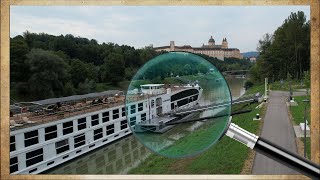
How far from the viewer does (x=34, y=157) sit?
10.9ft

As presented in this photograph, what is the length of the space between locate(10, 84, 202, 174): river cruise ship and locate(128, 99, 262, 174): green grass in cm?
41

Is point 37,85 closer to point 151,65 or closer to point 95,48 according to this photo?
point 95,48

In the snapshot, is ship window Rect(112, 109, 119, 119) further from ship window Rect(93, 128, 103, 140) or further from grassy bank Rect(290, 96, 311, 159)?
grassy bank Rect(290, 96, 311, 159)

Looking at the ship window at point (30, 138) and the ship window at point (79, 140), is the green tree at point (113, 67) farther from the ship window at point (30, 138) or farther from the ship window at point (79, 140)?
the ship window at point (30, 138)

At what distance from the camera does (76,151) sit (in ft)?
11.8

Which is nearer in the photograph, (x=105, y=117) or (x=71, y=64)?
(x=71, y=64)

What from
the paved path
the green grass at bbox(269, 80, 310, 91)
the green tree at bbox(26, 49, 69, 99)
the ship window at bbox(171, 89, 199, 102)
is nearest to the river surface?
the green tree at bbox(26, 49, 69, 99)

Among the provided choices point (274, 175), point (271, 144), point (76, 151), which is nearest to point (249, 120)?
point (274, 175)

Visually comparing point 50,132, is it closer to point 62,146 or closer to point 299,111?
point 62,146

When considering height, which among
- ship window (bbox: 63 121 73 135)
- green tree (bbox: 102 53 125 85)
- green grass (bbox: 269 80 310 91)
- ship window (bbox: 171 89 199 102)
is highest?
green tree (bbox: 102 53 125 85)

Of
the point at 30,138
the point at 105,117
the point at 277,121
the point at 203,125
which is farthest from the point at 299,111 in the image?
the point at 203,125

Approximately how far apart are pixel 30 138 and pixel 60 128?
0.29 m

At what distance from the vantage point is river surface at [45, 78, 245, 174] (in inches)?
132

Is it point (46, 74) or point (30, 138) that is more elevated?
point (46, 74)
